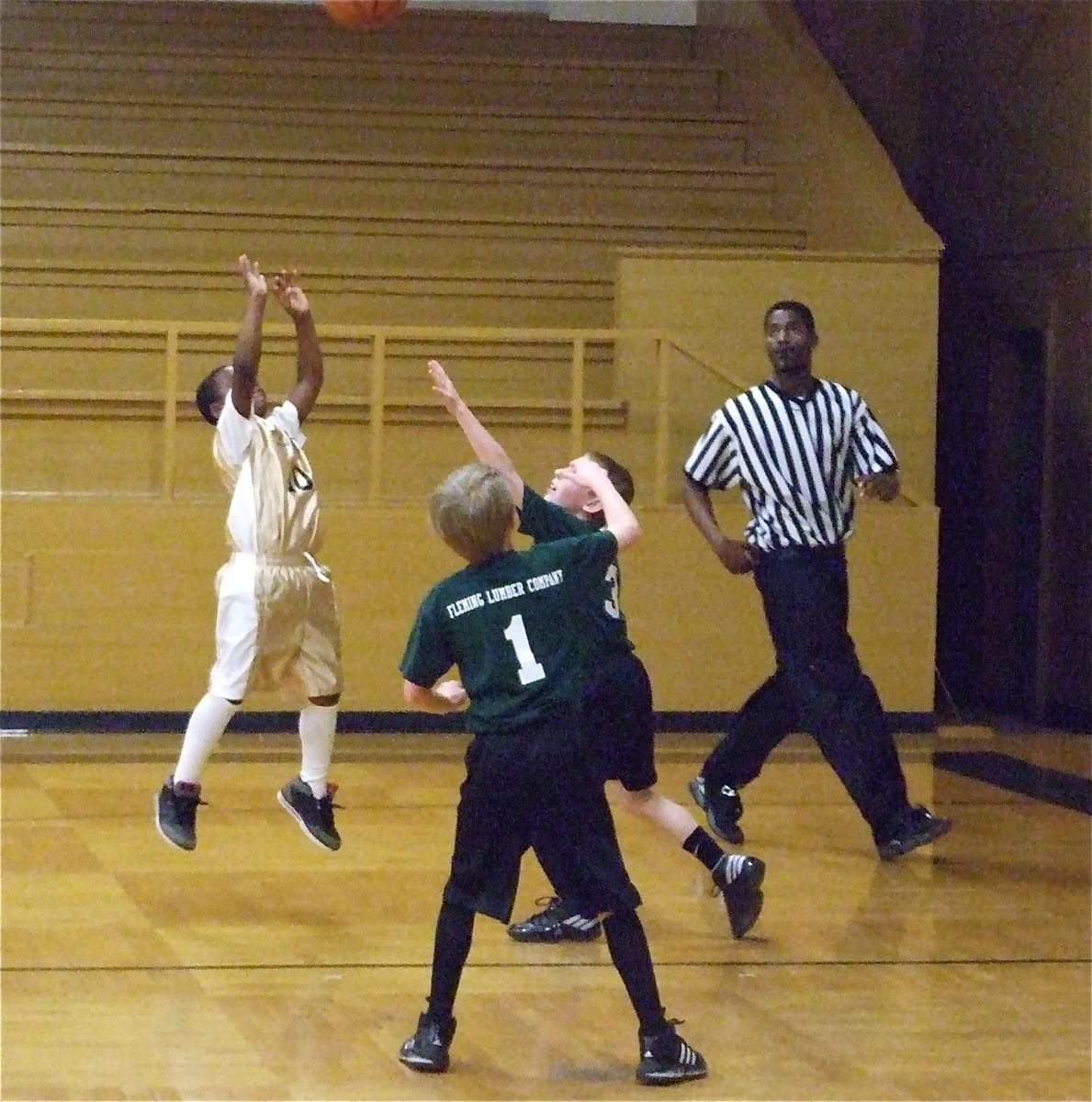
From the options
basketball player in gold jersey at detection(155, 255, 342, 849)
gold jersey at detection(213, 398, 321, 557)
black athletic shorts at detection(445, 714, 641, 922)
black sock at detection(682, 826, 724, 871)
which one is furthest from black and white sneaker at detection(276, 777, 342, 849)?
black athletic shorts at detection(445, 714, 641, 922)

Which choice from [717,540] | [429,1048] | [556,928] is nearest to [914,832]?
[717,540]

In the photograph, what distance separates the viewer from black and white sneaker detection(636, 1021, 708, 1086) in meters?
4.07

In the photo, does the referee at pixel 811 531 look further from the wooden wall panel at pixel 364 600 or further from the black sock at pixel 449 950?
the wooden wall panel at pixel 364 600

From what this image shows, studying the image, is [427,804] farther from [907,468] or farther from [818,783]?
[907,468]

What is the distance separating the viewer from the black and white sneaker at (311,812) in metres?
5.83

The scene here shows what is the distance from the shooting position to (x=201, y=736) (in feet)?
18.8

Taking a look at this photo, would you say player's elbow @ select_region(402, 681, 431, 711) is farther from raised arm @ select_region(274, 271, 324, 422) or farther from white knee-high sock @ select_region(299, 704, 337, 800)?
raised arm @ select_region(274, 271, 324, 422)

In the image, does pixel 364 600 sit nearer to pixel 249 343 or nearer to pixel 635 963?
pixel 249 343

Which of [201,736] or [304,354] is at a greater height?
[304,354]

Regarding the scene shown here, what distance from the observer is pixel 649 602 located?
947cm

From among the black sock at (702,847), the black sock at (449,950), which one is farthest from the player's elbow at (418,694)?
the black sock at (702,847)

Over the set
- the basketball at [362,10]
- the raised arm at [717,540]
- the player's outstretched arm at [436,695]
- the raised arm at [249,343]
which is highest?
the basketball at [362,10]

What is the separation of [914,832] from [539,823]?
245cm

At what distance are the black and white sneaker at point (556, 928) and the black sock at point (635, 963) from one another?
3.91 feet
